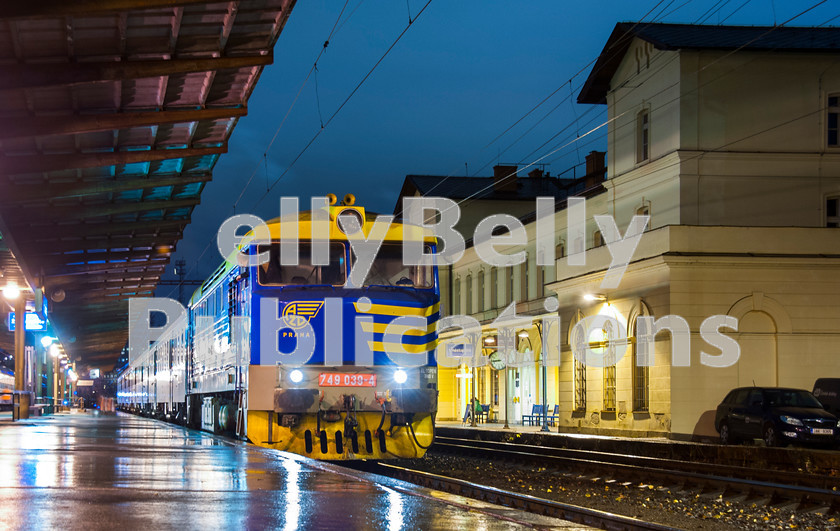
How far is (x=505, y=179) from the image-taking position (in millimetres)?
53406

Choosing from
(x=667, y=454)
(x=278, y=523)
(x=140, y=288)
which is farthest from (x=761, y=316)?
(x=140, y=288)

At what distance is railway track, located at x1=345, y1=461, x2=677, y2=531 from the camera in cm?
1062

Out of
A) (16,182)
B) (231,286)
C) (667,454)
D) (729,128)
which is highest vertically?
(729,128)

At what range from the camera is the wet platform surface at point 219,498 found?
22.7 ft

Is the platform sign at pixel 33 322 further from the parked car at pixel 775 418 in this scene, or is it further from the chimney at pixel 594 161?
the chimney at pixel 594 161

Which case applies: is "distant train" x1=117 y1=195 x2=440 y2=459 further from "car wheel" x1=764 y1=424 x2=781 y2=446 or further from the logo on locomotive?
"car wheel" x1=764 y1=424 x2=781 y2=446

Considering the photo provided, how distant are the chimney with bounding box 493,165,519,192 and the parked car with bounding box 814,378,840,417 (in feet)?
88.6

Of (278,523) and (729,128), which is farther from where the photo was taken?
(729,128)

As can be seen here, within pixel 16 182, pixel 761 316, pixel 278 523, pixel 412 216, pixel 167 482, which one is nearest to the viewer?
pixel 278 523

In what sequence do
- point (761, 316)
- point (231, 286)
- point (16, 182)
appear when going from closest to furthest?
1. point (231, 286)
2. point (16, 182)
3. point (761, 316)

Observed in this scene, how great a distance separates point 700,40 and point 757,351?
31.0 feet

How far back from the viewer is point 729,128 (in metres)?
A: 32.2

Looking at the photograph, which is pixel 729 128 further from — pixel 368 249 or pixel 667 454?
pixel 368 249

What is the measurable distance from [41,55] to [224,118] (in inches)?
209
